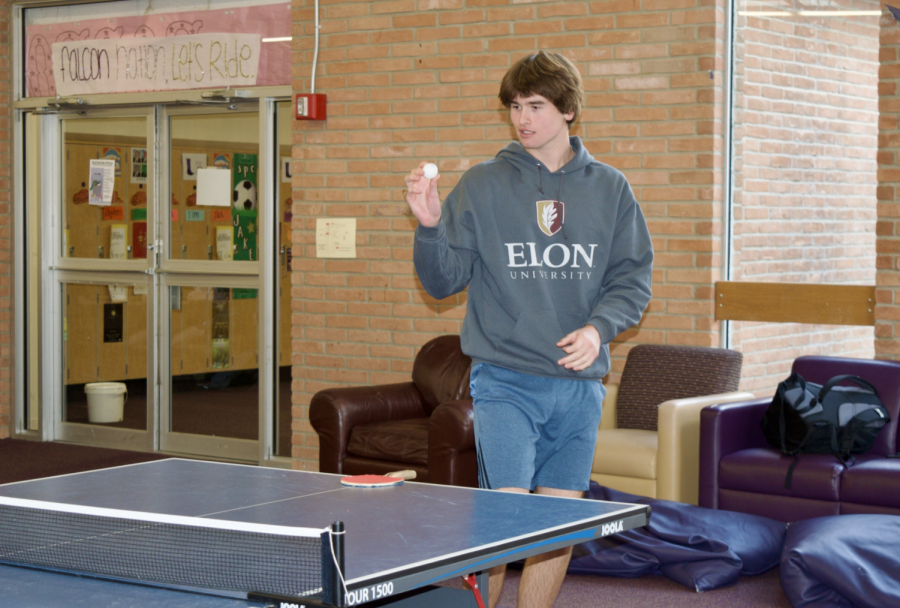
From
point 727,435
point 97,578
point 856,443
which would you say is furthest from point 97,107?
point 97,578

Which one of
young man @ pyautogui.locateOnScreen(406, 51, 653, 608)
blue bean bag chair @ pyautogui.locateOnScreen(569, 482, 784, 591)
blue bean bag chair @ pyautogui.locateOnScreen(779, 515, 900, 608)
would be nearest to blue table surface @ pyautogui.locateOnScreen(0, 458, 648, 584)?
young man @ pyautogui.locateOnScreen(406, 51, 653, 608)

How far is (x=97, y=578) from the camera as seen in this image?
5.77 feet

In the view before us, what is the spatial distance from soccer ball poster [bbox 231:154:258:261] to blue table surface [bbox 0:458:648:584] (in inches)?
164

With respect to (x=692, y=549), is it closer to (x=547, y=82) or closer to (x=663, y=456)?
(x=663, y=456)

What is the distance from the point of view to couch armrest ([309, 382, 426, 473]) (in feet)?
16.5

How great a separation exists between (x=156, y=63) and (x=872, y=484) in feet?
16.4

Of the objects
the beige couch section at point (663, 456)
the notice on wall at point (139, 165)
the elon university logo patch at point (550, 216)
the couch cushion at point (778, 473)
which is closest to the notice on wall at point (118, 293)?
the notice on wall at point (139, 165)

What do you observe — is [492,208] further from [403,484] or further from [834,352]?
[834,352]

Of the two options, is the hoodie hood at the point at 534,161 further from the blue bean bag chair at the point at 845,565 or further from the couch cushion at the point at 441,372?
the couch cushion at the point at 441,372

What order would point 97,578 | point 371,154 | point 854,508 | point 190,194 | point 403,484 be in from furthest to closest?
point 190,194 < point 371,154 < point 854,508 < point 403,484 < point 97,578

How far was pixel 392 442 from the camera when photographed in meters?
4.89

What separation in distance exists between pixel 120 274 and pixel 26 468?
1.44 meters

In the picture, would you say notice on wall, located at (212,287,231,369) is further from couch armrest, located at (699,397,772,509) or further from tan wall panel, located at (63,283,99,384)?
couch armrest, located at (699,397,772,509)

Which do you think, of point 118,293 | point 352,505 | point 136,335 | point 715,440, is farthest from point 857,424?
point 118,293
